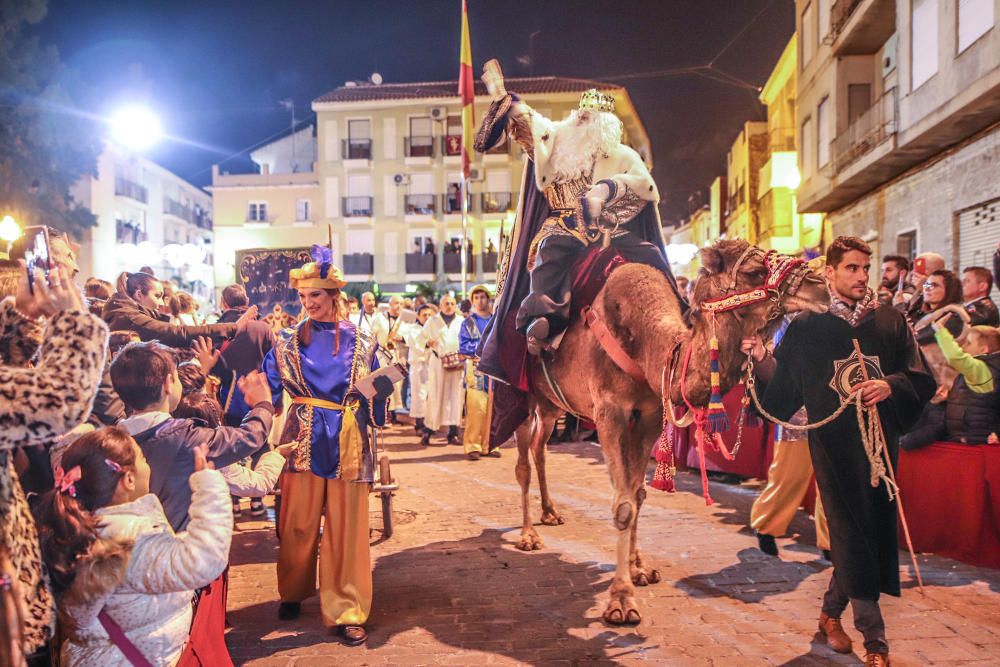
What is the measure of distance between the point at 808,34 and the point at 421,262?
2702 cm

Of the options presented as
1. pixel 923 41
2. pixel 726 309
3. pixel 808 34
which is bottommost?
pixel 726 309

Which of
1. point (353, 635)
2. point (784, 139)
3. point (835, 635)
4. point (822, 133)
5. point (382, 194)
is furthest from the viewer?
point (382, 194)

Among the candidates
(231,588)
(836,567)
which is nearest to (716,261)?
(836,567)

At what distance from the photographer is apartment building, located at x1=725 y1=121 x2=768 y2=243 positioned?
34406 mm

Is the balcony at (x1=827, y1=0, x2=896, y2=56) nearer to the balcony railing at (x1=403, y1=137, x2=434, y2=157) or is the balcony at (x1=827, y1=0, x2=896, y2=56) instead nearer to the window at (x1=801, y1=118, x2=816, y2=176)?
the window at (x1=801, y1=118, x2=816, y2=176)

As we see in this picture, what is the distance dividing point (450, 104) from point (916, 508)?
41887 millimetres

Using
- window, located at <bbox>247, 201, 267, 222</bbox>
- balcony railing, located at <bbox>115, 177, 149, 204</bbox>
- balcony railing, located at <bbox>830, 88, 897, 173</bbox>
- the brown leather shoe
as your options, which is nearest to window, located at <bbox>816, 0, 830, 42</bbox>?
balcony railing, located at <bbox>830, 88, 897, 173</bbox>

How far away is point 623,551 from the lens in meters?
4.97

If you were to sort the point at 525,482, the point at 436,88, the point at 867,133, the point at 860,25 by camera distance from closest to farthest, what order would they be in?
the point at 525,482, the point at 867,133, the point at 860,25, the point at 436,88

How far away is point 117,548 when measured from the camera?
2.59 meters

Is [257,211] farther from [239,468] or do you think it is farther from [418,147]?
[239,468]

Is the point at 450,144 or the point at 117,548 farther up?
the point at 450,144

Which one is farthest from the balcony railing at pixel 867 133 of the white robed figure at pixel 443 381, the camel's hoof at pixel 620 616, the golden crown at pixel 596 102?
the camel's hoof at pixel 620 616

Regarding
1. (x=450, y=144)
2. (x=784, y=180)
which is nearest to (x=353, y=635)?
(x=784, y=180)
